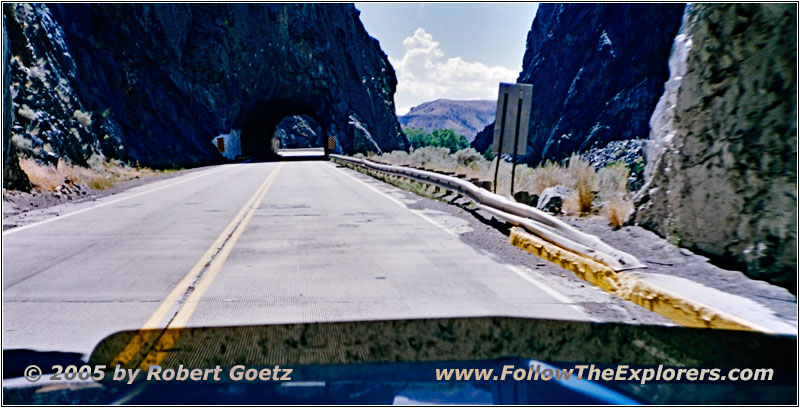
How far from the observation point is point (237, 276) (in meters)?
6.99

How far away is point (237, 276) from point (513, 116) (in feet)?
29.8

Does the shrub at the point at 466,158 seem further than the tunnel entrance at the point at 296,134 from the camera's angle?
No

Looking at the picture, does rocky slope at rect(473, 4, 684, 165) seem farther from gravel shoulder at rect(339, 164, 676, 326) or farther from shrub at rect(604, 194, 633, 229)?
shrub at rect(604, 194, 633, 229)

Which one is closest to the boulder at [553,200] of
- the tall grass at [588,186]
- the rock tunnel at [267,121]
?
the tall grass at [588,186]

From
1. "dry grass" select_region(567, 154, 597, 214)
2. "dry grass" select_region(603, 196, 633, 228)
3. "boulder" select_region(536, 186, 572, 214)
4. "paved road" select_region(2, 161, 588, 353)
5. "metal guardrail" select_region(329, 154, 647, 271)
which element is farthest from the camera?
"boulder" select_region(536, 186, 572, 214)

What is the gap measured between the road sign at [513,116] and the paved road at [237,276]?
312 centimetres

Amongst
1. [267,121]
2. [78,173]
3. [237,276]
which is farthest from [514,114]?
[267,121]

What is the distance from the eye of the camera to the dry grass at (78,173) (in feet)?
60.2

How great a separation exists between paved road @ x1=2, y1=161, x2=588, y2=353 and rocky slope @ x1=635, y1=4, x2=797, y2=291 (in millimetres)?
2298

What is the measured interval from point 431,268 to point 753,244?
12.2 ft

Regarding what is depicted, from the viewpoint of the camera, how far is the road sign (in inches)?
549

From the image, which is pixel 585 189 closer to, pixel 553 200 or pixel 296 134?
pixel 553 200

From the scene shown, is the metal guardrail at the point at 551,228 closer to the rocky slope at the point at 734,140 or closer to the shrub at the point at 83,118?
the rocky slope at the point at 734,140

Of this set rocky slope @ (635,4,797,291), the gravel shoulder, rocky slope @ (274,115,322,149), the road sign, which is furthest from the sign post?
rocky slope @ (274,115,322,149)
